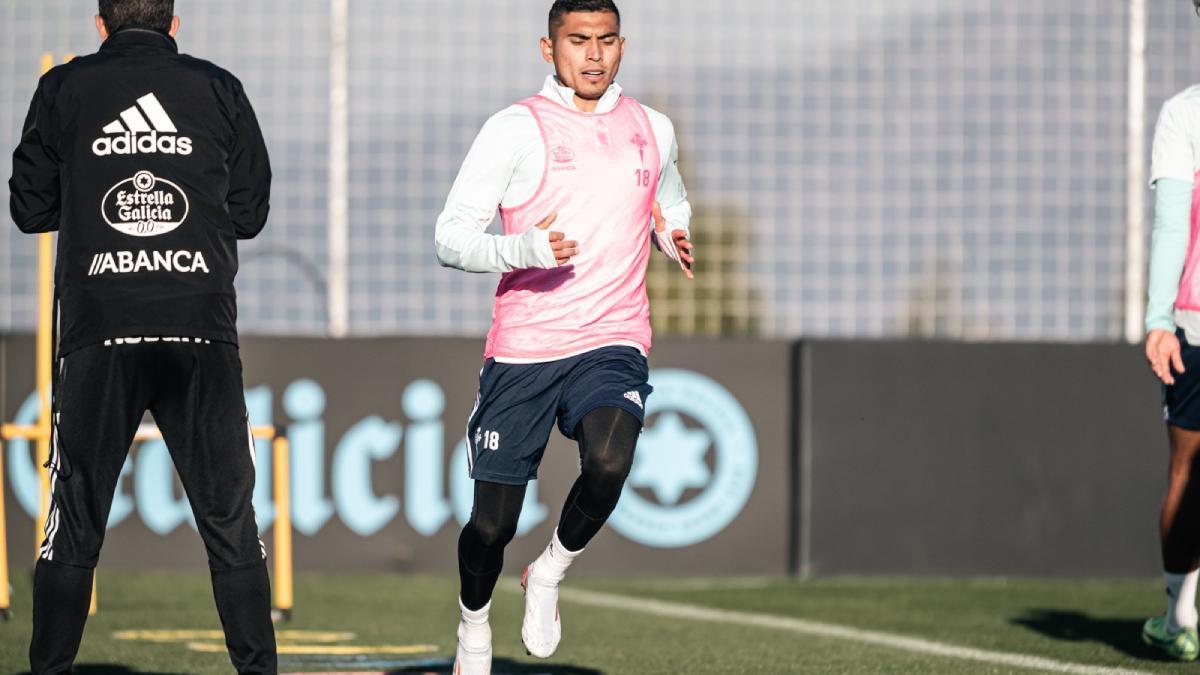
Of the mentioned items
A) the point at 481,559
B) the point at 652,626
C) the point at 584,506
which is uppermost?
the point at 584,506

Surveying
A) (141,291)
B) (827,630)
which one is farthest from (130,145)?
(827,630)

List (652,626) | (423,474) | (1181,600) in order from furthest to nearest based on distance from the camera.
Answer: (423,474)
(652,626)
(1181,600)

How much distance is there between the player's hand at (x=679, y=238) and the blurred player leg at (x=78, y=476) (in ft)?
5.67

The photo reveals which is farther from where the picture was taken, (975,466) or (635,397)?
(975,466)

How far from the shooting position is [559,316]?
19.4 ft

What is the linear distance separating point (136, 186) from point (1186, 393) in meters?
3.72

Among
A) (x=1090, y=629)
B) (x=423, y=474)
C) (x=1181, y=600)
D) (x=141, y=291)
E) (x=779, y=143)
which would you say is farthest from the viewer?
(x=779, y=143)

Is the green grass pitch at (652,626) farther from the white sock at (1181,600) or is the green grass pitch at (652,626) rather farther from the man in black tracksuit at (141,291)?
the man in black tracksuit at (141,291)

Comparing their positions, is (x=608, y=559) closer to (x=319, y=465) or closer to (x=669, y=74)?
(x=319, y=465)

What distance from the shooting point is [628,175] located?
597cm

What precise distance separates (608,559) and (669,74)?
313 centimetres

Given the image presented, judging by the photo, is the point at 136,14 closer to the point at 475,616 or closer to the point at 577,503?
the point at 577,503

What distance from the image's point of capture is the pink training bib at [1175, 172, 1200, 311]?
6.84 metres

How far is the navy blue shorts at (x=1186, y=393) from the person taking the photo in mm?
6867
